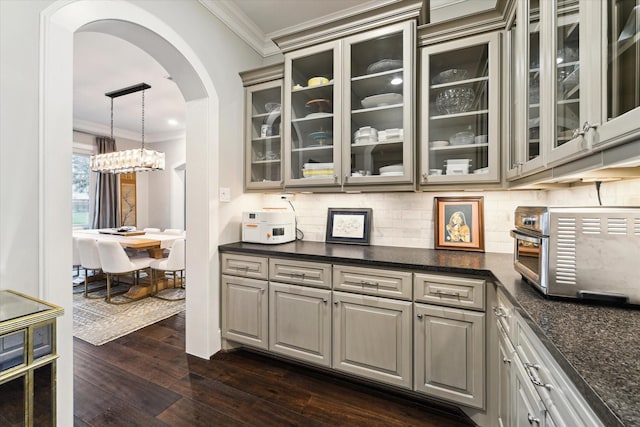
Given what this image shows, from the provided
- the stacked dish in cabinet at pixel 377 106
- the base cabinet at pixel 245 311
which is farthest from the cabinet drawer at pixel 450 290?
the base cabinet at pixel 245 311

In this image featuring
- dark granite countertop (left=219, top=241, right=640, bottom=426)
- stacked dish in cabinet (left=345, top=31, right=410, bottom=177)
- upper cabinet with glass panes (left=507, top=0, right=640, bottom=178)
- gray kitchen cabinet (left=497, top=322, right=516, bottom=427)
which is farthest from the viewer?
stacked dish in cabinet (left=345, top=31, right=410, bottom=177)

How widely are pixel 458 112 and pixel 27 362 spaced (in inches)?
102

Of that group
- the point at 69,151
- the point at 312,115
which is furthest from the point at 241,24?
the point at 69,151

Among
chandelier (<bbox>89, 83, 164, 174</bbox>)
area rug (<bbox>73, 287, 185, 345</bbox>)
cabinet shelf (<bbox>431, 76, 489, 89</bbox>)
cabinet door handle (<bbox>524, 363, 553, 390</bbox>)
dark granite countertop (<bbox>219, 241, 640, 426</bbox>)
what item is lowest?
area rug (<bbox>73, 287, 185, 345</bbox>)

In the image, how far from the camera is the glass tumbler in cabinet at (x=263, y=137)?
103 inches

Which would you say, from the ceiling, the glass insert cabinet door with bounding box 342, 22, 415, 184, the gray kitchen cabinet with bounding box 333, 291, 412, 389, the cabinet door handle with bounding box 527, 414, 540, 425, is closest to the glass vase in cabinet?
the glass insert cabinet door with bounding box 342, 22, 415, 184

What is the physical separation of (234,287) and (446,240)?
175cm

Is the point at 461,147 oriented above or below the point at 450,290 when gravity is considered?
above

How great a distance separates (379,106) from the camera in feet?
7.00

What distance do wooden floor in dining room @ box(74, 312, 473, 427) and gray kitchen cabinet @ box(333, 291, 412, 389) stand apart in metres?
0.18

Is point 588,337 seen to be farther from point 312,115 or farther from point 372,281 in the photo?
point 312,115

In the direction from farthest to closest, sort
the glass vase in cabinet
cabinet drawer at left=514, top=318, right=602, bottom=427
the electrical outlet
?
1. the electrical outlet
2. the glass vase in cabinet
3. cabinet drawer at left=514, top=318, right=602, bottom=427

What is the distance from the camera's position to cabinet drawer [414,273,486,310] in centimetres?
155

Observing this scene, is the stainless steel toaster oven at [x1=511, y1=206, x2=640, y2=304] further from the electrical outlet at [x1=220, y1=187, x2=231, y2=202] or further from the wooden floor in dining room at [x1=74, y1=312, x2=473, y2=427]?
the electrical outlet at [x1=220, y1=187, x2=231, y2=202]
